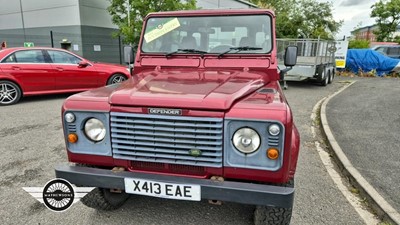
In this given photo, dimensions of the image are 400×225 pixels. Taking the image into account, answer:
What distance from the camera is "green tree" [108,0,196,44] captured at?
39.2 feet

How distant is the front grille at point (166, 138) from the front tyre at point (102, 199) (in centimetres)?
66

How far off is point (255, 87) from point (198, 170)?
3.31ft

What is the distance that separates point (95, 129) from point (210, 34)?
1.94 m

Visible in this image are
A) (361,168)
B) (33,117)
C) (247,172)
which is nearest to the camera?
(247,172)

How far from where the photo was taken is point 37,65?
8.23 meters

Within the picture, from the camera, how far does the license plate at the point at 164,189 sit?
7.60 feet

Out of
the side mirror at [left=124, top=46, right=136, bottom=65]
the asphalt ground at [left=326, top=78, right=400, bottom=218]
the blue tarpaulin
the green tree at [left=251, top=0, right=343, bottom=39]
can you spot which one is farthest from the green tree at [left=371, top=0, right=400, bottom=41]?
the side mirror at [left=124, top=46, right=136, bottom=65]

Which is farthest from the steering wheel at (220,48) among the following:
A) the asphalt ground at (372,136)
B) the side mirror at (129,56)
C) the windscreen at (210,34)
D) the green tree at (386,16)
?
the green tree at (386,16)

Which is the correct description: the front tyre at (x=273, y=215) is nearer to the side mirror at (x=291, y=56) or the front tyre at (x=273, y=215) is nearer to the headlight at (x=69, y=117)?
the headlight at (x=69, y=117)

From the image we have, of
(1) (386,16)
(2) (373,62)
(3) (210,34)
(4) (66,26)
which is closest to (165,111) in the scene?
(3) (210,34)

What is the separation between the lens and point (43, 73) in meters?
8.31

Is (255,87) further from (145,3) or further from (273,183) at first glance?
(145,3)

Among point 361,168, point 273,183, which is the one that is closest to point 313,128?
point 361,168

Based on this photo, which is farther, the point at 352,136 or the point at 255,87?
the point at 352,136
